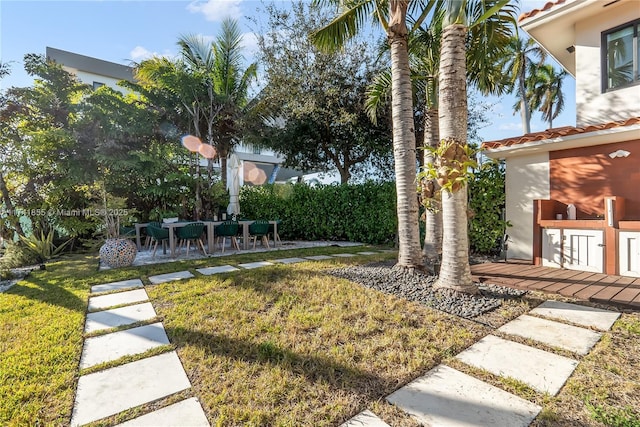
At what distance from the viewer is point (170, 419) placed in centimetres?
214

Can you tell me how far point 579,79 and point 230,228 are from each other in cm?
1058

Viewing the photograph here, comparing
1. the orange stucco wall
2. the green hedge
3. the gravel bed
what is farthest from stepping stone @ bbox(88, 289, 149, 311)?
the orange stucco wall

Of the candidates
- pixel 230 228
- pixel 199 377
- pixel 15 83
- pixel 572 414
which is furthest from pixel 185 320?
pixel 15 83

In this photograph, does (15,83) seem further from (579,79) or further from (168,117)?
(579,79)

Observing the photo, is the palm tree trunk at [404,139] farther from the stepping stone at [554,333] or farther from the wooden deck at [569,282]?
the stepping stone at [554,333]

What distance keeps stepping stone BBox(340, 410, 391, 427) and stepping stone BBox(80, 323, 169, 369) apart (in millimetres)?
2331

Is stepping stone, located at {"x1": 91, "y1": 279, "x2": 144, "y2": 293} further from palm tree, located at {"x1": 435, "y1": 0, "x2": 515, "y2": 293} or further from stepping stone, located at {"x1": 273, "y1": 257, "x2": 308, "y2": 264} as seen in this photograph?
palm tree, located at {"x1": 435, "y1": 0, "x2": 515, "y2": 293}

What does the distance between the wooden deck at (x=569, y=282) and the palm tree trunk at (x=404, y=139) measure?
1338 millimetres

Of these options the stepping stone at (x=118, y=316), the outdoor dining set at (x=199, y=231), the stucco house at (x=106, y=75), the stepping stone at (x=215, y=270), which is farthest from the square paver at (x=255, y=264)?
the stucco house at (x=106, y=75)

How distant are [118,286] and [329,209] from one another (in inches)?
308

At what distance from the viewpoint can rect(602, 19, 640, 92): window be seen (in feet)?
22.1

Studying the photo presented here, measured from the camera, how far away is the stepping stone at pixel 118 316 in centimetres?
383

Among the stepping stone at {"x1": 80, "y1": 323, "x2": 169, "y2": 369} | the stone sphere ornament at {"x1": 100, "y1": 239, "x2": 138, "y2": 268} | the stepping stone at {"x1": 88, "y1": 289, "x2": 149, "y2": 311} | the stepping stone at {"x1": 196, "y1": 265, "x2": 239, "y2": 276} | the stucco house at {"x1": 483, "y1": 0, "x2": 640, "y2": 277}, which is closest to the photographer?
the stepping stone at {"x1": 80, "y1": 323, "x2": 169, "y2": 369}

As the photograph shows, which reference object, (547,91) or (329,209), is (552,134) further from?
(547,91)
